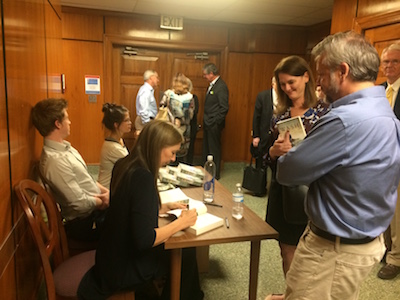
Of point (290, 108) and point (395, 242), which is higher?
point (290, 108)

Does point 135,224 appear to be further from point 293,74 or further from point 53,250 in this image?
point 293,74

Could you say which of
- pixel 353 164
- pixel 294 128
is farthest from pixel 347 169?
pixel 294 128

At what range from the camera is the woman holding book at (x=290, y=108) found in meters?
1.79

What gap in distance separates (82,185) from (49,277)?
0.75 metres

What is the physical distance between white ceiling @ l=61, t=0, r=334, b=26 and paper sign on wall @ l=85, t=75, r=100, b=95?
965 mm

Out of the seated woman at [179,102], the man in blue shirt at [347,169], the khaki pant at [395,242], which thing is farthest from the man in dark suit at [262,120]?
the man in blue shirt at [347,169]

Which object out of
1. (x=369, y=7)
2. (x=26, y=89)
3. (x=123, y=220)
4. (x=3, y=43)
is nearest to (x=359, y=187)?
(x=123, y=220)

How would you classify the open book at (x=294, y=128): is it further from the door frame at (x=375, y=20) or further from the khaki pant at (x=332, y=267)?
the door frame at (x=375, y=20)

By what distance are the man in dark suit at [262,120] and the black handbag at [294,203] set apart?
7.73ft

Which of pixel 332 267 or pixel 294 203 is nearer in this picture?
pixel 332 267

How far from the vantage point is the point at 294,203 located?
1709 millimetres

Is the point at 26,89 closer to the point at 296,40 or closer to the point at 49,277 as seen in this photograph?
the point at 49,277

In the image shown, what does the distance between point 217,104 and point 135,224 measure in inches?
134

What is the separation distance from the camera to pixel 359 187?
1116 millimetres
